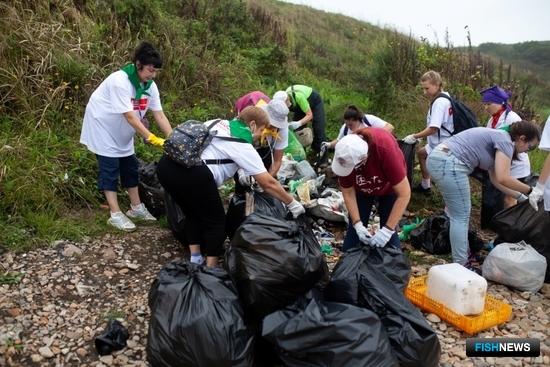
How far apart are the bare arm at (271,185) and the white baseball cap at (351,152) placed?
0.49 metres

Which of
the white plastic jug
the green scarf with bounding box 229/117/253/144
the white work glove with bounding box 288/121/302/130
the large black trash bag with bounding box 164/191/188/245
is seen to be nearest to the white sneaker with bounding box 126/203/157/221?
the large black trash bag with bounding box 164/191/188/245

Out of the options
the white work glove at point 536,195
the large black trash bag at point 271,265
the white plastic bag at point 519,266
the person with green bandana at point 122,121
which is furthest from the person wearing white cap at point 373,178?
the person with green bandana at point 122,121

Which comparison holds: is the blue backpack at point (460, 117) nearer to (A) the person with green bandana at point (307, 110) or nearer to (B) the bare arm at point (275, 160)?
(A) the person with green bandana at point (307, 110)

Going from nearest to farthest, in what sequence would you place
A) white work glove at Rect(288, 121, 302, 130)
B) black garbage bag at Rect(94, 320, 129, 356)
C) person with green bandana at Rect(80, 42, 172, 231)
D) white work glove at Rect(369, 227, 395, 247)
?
black garbage bag at Rect(94, 320, 129, 356)
white work glove at Rect(369, 227, 395, 247)
person with green bandana at Rect(80, 42, 172, 231)
white work glove at Rect(288, 121, 302, 130)

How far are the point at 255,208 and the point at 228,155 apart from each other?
1.74ft

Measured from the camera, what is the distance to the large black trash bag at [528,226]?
3852 millimetres

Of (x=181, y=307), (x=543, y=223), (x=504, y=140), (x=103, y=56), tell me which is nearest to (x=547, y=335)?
(x=543, y=223)

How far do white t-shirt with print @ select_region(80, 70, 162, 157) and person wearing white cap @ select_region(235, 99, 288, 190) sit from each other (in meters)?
0.94

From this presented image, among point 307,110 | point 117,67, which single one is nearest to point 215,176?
point 307,110

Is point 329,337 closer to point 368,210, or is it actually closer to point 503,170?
point 368,210

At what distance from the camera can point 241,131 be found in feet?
10.8

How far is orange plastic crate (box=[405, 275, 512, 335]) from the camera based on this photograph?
318 centimetres

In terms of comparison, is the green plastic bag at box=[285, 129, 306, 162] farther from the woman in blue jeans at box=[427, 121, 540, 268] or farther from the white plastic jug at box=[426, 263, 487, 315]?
the white plastic jug at box=[426, 263, 487, 315]

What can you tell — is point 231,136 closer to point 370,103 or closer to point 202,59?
point 202,59
